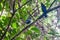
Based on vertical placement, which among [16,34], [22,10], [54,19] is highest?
[54,19]

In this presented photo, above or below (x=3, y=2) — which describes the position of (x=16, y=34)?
below

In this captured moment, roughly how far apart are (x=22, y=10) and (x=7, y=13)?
2.1 inches

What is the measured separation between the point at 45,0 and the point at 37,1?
37 millimetres

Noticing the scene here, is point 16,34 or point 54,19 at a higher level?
point 54,19

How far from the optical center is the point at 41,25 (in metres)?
0.77

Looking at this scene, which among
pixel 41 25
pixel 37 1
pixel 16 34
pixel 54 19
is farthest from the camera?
pixel 54 19

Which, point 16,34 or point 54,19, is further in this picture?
point 54,19

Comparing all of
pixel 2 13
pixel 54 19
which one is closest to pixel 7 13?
pixel 2 13

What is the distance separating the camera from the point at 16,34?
1.79 ft

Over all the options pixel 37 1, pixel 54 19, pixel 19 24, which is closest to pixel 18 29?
pixel 19 24

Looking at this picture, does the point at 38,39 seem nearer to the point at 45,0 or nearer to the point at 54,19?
the point at 45,0

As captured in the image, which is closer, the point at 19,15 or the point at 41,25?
the point at 19,15

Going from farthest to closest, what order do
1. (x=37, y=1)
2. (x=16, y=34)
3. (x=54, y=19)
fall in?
A: (x=54, y=19) < (x=37, y=1) < (x=16, y=34)

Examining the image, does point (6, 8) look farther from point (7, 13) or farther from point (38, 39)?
point (38, 39)
